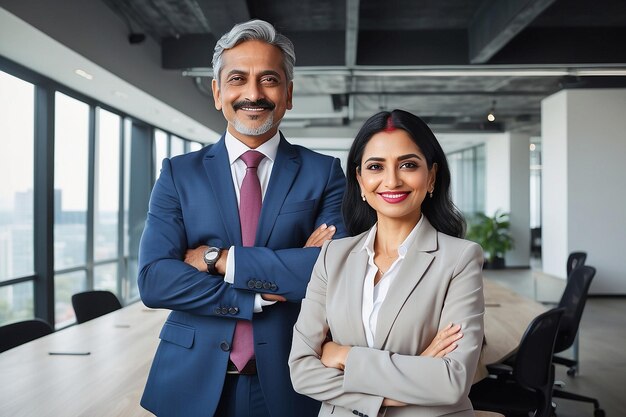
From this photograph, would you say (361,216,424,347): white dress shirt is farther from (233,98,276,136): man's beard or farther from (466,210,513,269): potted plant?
(466,210,513,269): potted plant

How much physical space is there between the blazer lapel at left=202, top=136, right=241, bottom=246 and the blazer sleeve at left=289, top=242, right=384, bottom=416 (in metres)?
0.28

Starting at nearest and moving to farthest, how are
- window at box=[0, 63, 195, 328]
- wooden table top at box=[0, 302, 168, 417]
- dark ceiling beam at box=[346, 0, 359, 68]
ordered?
wooden table top at box=[0, 302, 168, 417] < dark ceiling beam at box=[346, 0, 359, 68] < window at box=[0, 63, 195, 328]

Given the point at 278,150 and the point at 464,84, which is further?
the point at 464,84

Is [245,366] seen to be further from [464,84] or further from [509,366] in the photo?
[464,84]

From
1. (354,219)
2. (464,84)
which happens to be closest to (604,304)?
(464,84)

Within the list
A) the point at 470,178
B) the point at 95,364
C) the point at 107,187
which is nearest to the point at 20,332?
the point at 95,364

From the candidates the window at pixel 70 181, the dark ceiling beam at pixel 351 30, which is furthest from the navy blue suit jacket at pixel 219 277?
the window at pixel 70 181

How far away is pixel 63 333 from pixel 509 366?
3.13 meters

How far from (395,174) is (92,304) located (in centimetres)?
378

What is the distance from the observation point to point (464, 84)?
10.8 meters

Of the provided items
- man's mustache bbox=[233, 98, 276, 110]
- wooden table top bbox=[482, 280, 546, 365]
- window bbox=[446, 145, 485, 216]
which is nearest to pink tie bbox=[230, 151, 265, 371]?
man's mustache bbox=[233, 98, 276, 110]

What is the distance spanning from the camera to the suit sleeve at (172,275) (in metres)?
1.78

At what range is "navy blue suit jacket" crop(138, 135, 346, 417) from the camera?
69.7 inches

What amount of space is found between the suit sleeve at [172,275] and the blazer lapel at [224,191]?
131mm
